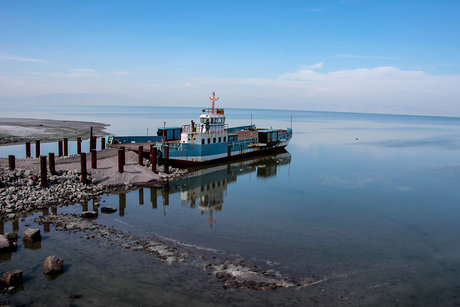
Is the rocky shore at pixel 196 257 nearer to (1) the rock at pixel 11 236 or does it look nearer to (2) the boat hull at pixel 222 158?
(1) the rock at pixel 11 236

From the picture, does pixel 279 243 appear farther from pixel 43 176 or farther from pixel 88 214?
pixel 43 176

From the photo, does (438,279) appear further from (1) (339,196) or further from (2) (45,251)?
(2) (45,251)

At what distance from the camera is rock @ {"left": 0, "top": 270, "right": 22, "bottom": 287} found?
44.3 ft

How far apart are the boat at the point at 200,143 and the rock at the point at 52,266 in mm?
21482

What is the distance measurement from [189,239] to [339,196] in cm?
1569

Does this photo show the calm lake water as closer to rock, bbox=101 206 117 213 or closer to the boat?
rock, bbox=101 206 117 213

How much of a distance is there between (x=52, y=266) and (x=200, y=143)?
1034 inches

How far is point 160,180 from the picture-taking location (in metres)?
32.5

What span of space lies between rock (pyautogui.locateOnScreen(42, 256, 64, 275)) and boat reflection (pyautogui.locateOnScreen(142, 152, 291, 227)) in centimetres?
917

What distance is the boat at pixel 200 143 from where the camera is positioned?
38.8 m

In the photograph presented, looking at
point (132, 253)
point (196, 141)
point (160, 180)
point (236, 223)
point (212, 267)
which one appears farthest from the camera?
point (196, 141)

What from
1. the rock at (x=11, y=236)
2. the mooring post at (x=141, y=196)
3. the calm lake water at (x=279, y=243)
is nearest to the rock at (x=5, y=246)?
the calm lake water at (x=279, y=243)

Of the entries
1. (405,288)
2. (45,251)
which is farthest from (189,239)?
(405,288)

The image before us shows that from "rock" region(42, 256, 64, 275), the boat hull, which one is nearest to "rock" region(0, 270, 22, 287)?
"rock" region(42, 256, 64, 275)
